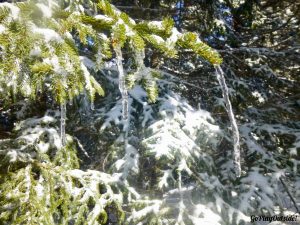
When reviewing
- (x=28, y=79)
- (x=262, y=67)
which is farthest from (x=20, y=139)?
(x=262, y=67)

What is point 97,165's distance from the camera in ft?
17.7

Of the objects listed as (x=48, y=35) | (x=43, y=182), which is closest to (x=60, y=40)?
(x=48, y=35)

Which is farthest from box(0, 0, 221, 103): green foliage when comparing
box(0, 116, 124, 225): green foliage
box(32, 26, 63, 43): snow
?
box(0, 116, 124, 225): green foliage

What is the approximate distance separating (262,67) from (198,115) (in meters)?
2.07

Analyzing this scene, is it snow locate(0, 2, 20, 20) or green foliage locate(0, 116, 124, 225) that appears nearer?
snow locate(0, 2, 20, 20)

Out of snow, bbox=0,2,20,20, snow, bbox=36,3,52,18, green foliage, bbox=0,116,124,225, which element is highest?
snow, bbox=36,3,52,18

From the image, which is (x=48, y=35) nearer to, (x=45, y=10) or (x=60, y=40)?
(x=60, y=40)

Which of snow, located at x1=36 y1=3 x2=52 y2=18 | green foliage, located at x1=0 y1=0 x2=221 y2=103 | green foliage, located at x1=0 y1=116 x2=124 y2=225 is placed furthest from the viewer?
green foliage, located at x1=0 y1=116 x2=124 y2=225

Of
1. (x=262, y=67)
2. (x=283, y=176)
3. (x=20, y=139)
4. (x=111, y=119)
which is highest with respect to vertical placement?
(x=262, y=67)

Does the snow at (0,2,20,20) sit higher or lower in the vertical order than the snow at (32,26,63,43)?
higher

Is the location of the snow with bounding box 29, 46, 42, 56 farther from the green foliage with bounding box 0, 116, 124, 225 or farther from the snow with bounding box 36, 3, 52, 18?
the green foliage with bounding box 0, 116, 124, 225

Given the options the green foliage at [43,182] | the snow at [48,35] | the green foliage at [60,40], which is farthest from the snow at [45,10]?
the green foliage at [43,182]

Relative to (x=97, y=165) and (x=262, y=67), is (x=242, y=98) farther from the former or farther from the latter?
(x=97, y=165)

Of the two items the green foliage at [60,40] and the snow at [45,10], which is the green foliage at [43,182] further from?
the snow at [45,10]
